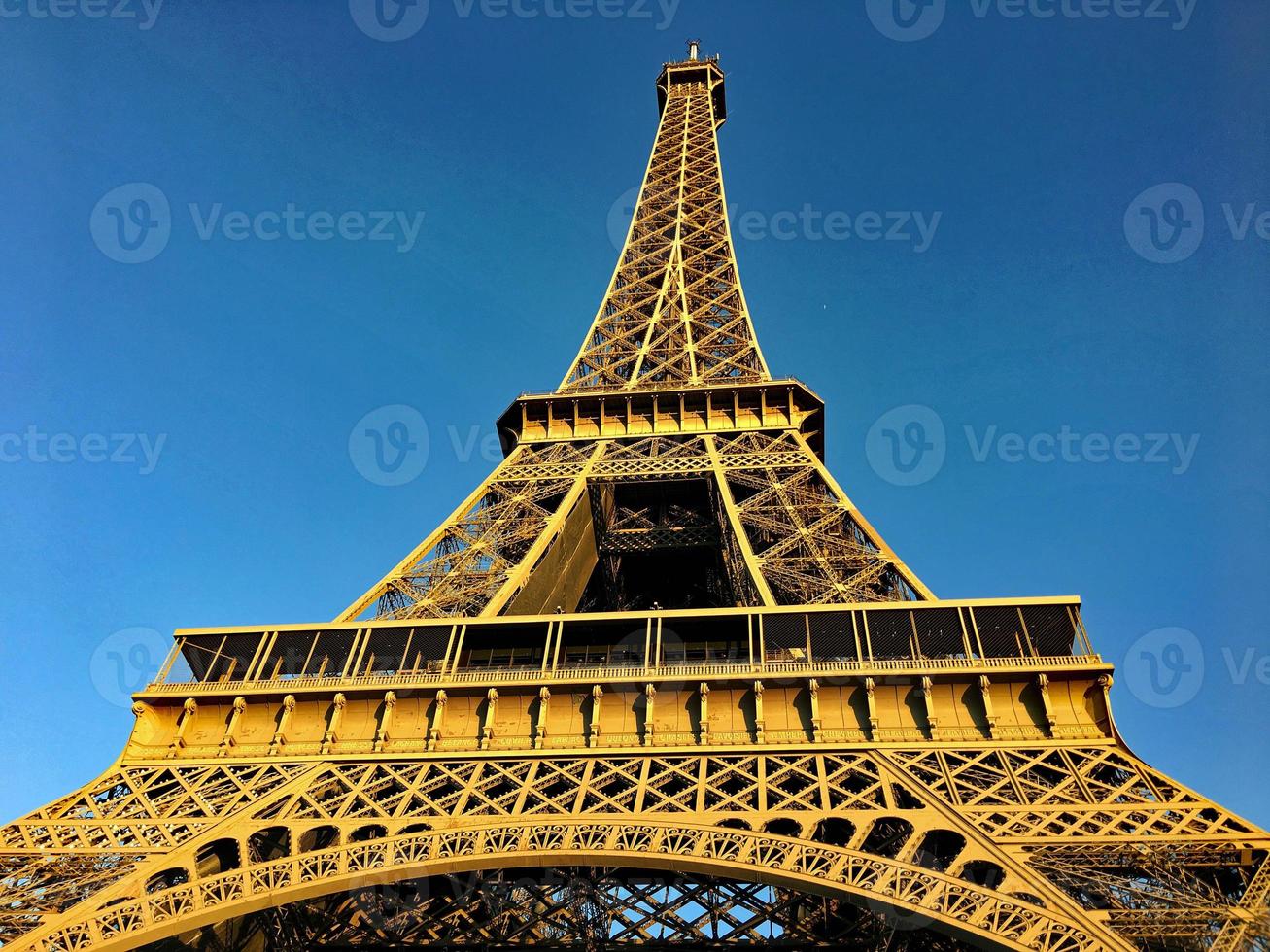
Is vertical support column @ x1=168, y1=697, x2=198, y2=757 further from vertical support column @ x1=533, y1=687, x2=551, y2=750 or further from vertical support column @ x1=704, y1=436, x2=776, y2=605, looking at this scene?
vertical support column @ x1=704, y1=436, x2=776, y2=605

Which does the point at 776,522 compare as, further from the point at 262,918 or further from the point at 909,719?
the point at 262,918

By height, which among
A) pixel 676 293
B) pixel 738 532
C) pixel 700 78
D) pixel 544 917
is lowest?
pixel 544 917

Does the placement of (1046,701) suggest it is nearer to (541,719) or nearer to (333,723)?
(541,719)

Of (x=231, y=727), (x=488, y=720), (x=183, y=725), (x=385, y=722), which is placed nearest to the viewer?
(x=488, y=720)

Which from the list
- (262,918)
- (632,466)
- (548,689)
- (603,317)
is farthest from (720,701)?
(603,317)

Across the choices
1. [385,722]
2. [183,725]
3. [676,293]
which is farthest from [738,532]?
[676,293]
